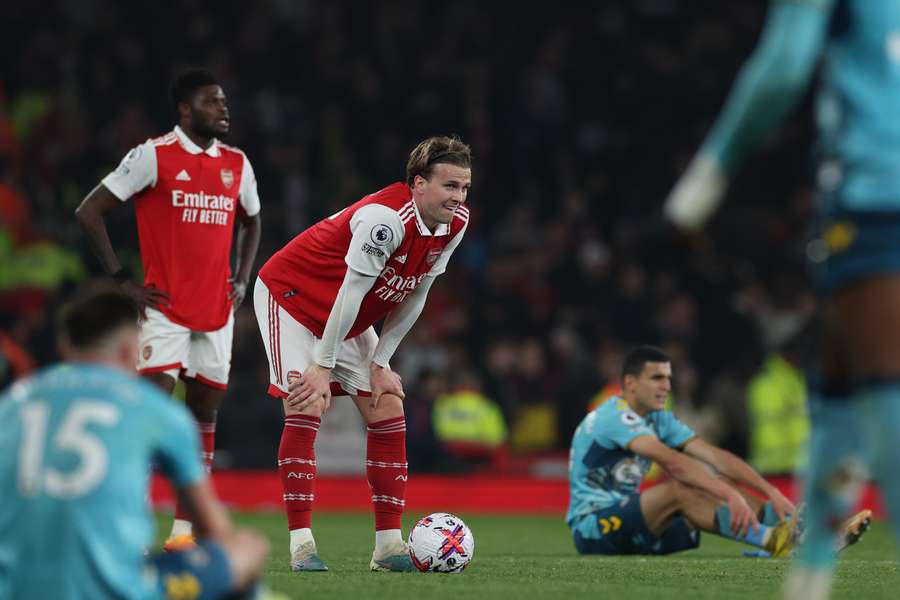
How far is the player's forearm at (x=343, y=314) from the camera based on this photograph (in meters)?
6.71

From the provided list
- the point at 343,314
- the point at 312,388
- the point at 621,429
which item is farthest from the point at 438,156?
the point at 621,429

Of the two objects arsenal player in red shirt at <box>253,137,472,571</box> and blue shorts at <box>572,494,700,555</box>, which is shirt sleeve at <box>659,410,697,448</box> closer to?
blue shorts at <box>572,494,700,555</box>

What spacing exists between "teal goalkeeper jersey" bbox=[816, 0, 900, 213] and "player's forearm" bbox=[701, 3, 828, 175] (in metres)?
0.23

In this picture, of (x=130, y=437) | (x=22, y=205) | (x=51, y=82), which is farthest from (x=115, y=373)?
(x=51, y=82)

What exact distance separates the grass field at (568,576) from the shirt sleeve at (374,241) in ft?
4.79

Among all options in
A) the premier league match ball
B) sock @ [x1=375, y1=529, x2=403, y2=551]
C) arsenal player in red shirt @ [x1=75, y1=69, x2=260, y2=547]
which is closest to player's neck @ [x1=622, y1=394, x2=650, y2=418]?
the premier league match ball

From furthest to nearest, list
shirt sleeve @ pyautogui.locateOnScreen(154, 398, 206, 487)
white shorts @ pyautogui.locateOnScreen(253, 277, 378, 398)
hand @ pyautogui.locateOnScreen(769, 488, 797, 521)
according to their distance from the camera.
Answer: hand @ pyautogui.locateOnScreen(769, 488, 797, 521) → white shorts @ pyautogui.locateOnScreen(253, 277, 378, 398) → shirt sleeve @ pyautogui.locateOnScreen(154, 398, 206, 487)

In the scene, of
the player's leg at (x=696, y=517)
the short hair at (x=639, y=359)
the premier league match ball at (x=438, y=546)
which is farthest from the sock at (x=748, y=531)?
the premier league match ball at (x=438, y=546)

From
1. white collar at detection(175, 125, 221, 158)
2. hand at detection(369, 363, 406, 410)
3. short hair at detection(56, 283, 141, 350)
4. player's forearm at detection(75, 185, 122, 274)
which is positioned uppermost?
white collar at detection(175, 125, 221, 158)

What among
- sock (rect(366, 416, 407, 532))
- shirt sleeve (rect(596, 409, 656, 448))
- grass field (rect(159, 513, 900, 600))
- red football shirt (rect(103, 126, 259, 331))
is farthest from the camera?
shirt sleeve (rect(596, 409, 656, 448))

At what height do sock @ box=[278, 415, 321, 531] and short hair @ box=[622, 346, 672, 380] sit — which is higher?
short hair @ box=[622, 346, 672, 380]

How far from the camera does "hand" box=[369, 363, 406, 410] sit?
7031 mm

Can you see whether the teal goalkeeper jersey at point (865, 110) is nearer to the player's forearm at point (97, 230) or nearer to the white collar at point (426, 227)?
the white collar at point (426, 227)

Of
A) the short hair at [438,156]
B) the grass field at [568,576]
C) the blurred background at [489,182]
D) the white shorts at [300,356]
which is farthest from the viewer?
the blurred background at [489,182]
